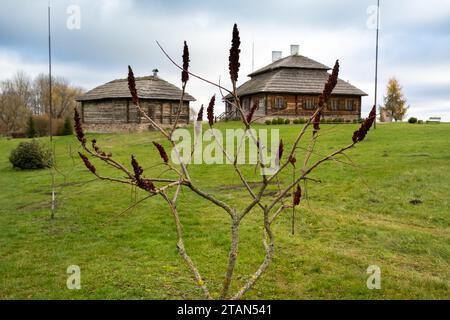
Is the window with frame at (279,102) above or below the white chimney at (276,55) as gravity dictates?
below

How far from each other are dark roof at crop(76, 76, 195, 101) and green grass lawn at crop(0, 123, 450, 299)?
20269mm

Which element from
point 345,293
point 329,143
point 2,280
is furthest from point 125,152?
point 345,293

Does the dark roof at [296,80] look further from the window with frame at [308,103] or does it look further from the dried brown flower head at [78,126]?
the dried brown flower head at [78,126]

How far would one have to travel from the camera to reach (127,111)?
1372 inches

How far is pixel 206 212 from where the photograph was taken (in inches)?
454

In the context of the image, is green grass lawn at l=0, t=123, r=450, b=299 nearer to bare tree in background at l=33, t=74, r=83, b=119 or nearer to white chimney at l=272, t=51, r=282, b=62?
white chimney at l=272, t=51, r=282, b=62

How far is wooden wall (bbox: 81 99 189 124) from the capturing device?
3491 cm

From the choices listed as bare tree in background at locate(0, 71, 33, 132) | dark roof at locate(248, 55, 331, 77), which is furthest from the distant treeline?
dark roof at locate(248, 55, 331, 77)

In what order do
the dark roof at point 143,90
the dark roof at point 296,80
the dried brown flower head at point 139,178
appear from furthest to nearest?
1. the dark roof at point 296,80
2. the dark roof at point 143,90
3. the dried brown flower head at point 139,178

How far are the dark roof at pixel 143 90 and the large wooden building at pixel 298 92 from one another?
18.2 ft

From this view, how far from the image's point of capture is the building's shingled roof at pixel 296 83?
3622 centimetres

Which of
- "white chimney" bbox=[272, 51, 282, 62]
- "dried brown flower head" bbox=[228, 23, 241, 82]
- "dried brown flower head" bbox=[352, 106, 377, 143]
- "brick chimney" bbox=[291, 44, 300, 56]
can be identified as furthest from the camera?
"white chimney" bbox=[272, 51, 282, 62]

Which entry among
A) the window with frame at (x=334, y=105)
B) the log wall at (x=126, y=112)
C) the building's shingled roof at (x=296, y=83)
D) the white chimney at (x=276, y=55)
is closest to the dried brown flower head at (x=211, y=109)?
the log wall at (x=126, y=112)
